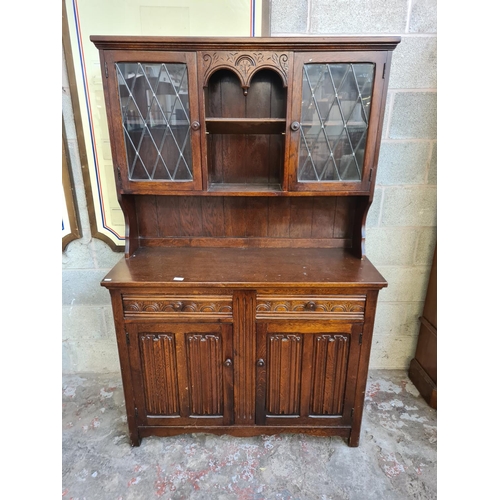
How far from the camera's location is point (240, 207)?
1739 millimetres

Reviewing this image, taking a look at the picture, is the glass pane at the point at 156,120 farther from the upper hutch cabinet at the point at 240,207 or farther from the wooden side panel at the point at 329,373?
the wooden side panel at the point at 329,373

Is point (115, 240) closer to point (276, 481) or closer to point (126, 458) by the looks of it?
point (126, 458)

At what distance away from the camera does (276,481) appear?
1.49 m

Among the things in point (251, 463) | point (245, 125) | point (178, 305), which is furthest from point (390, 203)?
point (251, 463)

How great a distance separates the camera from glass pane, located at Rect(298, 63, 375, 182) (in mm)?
1363

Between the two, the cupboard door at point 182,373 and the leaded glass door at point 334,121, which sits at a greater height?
the leaded glass door at point 334,121

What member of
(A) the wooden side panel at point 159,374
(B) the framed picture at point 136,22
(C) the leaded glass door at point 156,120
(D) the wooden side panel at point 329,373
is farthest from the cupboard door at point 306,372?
(B) the framed picture at point 136,22

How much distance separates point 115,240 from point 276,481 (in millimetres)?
1501

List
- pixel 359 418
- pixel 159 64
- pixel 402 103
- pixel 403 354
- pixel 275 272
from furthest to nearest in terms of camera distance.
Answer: pixel 403 354
pixel 402 103
pixel 359 418
pixel 275 272
pixel 159 64

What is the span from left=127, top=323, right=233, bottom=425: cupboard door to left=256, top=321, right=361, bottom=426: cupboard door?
0.18m

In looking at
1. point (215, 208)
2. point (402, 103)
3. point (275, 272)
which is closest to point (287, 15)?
point (402, 103)

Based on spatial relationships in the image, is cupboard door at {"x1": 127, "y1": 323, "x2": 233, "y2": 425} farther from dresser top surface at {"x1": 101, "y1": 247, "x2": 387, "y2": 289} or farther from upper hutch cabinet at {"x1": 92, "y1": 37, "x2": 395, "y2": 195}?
upper hutch cabinet at {"x1": 92, "y1": 37, "x2": 395, "y2": 195}

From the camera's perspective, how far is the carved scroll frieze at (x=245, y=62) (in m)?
1.33

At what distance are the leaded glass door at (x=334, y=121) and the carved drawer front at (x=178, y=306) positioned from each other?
63 centimetres
